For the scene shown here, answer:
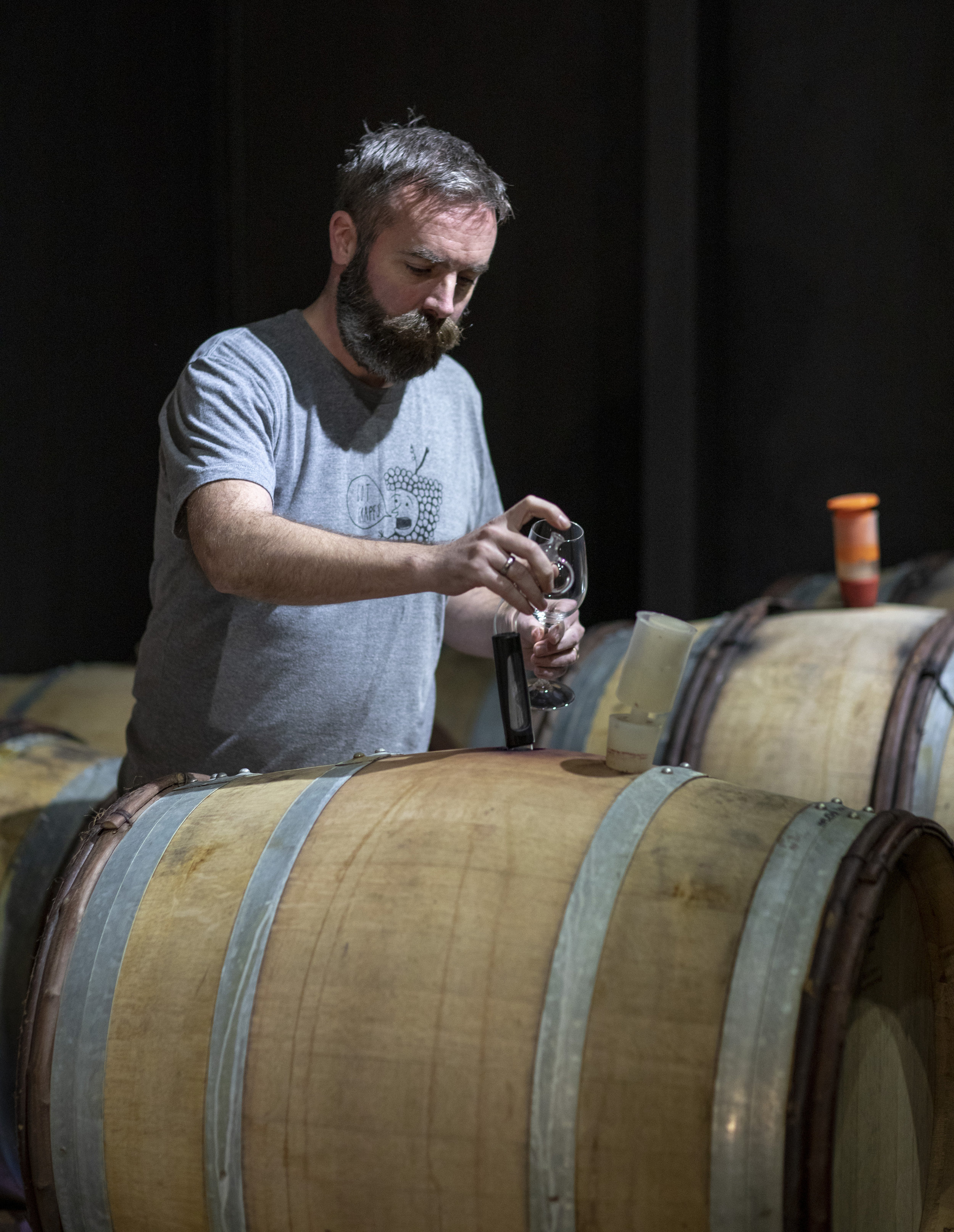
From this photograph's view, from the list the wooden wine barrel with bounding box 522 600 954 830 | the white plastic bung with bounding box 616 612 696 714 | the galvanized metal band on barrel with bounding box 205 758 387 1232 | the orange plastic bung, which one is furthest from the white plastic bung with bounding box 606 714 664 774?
the orange plastic bung

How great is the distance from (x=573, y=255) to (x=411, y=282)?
2.78 metres

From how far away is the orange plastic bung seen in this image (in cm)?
281

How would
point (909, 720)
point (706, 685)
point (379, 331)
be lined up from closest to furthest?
1. point (379, 331)
2. point (909, 720)
3. point (706, 685)

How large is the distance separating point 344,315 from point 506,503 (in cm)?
301

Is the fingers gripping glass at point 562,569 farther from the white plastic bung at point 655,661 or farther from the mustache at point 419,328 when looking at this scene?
the mustache at point 419,328

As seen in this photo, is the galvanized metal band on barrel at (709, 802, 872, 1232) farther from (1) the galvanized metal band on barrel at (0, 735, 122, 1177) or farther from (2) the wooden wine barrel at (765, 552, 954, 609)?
(2) the wooden wine barrel at (765, 552, 954, 609)

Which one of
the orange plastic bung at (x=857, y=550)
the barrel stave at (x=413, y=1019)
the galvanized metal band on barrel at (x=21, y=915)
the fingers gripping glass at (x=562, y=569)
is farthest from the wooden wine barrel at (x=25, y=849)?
the orange plastic bung at (x=857, y=550)

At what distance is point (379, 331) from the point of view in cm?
168

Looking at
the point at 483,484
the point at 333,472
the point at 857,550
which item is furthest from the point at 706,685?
the point at 333,472

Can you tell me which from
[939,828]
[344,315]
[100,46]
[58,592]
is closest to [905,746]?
[939,828]

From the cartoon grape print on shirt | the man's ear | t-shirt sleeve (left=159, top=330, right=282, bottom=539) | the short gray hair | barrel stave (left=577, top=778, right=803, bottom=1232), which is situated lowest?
barrel stave (left=577, top=778, right=803, bottom=1232)

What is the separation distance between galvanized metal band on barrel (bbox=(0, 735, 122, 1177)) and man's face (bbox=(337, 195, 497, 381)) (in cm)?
103

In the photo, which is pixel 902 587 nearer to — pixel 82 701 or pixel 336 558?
pixel 82 701

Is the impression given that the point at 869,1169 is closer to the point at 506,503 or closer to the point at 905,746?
the point at 905,746
